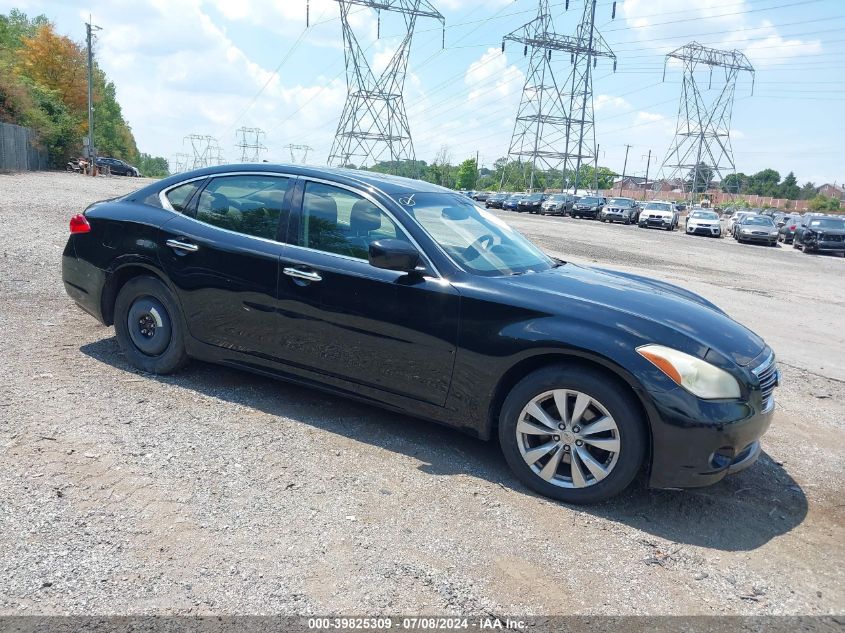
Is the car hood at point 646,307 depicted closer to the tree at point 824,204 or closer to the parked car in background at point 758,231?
the parked car in background at point 758,231

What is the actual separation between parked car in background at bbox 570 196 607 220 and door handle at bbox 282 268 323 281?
44121 mm

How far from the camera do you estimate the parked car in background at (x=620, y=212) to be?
44.2 m

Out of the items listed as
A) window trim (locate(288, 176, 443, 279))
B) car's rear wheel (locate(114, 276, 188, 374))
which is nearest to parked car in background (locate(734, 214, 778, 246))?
window trim (locate(288, 176, 443, 279))

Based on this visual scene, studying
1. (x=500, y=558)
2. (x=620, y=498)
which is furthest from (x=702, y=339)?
(x=500, y=558)

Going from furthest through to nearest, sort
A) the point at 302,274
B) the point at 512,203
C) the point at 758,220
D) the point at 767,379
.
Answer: the point at 512,203
the point at 758,220
the point at 302,274
the point at 767,379

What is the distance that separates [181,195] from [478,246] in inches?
92.2

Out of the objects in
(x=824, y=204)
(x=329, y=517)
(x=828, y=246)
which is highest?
(x=824, y=204)

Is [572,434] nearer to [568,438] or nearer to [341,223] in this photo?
[568,438]

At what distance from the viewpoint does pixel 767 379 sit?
152 inches

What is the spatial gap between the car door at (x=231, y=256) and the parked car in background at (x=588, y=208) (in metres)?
43.7

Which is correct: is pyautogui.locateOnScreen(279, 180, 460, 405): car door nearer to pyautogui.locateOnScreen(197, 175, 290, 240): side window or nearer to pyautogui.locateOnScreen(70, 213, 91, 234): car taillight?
pyautogui.locateOnScreen(197, 175, 290, 240): side window

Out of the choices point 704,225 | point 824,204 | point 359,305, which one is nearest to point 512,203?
point 704,225

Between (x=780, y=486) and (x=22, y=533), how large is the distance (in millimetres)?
4188

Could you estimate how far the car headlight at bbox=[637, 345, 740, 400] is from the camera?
3516 millimetres
